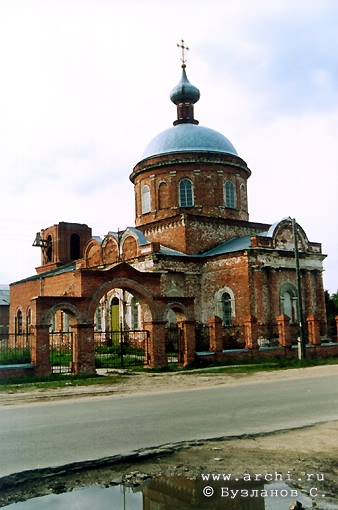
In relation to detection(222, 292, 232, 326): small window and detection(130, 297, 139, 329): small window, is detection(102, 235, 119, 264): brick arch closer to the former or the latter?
detection(130, 297, 139, 329): small window

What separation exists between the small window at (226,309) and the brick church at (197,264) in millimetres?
52

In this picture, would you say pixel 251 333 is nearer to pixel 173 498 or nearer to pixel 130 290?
pixel 130 290

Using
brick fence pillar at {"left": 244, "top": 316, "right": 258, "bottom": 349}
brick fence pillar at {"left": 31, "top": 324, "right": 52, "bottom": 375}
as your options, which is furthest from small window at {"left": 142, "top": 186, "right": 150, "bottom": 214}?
brick fence pillar at {"left": 31, "top": 324, "right": 52, "bottom": 375}

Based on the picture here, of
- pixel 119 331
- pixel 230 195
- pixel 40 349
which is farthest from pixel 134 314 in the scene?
pixel 40 349

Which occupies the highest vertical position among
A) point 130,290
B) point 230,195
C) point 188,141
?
point 188,141

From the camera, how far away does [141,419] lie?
912 centimetres

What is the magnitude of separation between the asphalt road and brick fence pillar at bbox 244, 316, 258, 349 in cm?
987

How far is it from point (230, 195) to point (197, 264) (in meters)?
5.47

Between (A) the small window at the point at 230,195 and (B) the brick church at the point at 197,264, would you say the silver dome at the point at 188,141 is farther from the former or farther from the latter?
(A) the small window at the point at 230,195

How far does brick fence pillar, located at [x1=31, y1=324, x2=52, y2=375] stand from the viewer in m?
18.0

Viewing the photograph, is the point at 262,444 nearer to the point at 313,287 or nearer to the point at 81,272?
the point at 81,272

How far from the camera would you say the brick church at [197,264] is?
2142 cm

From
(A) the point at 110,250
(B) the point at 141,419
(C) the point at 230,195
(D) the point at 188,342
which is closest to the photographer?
(B) the point at 141,419

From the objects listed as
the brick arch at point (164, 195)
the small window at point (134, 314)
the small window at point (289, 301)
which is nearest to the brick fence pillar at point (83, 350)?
the small window at point (134, 314)
